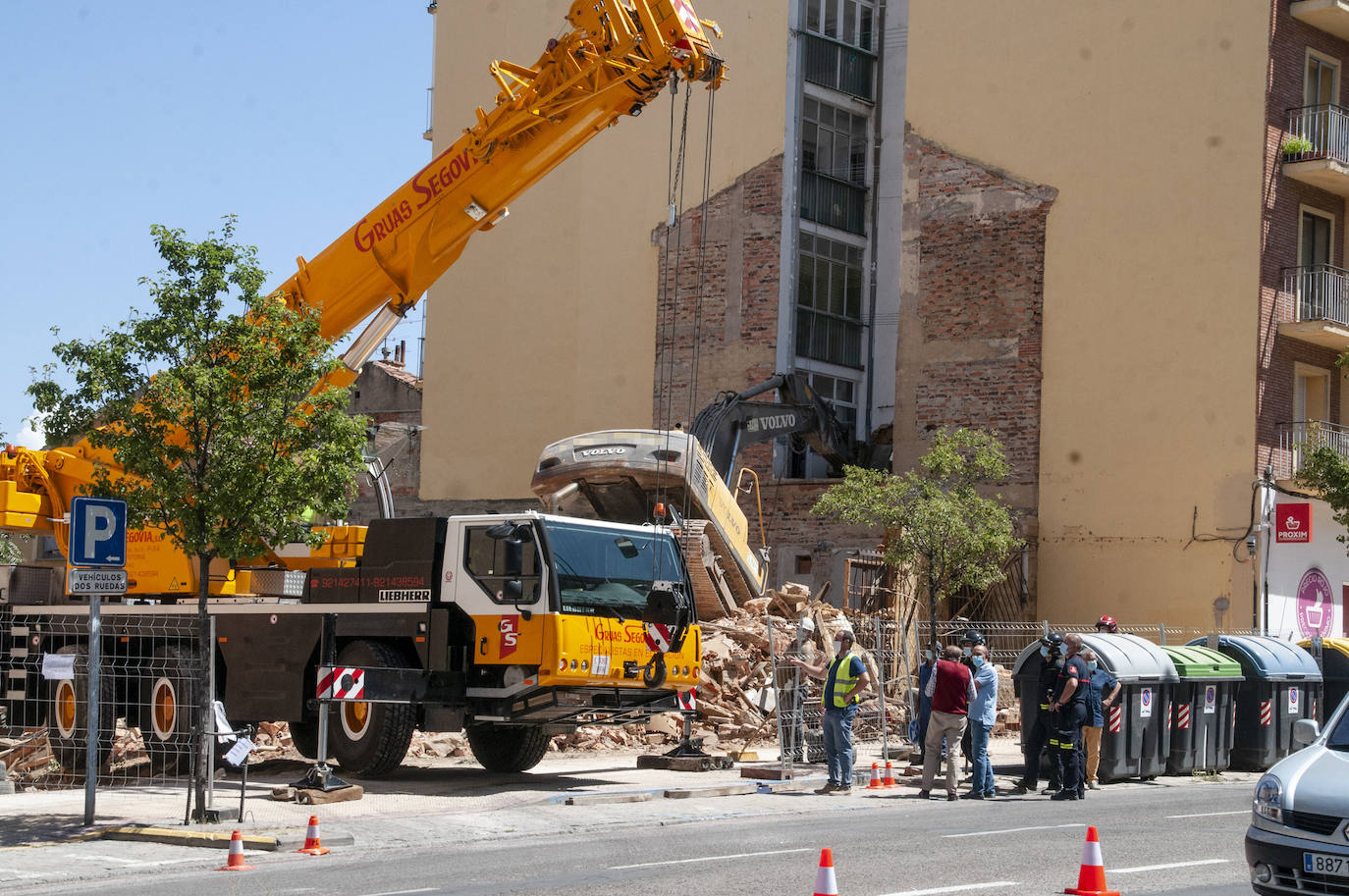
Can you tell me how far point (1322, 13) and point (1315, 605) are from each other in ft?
37.9

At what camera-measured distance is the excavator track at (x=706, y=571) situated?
2456 cm

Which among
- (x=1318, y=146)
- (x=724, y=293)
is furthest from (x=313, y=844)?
(x=724, y=293)

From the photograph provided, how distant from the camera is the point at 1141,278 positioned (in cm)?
3262

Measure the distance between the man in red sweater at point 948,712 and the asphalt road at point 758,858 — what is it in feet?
2.74

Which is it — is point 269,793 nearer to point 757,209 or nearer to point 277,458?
Answer: point 277,458

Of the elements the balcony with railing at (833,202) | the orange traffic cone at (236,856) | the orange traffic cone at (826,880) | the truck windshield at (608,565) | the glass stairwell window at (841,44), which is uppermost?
the glass stairwell window at (841,44)

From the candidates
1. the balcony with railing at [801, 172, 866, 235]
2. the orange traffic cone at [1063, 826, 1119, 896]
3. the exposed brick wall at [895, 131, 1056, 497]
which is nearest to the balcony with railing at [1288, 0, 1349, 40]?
the exposed brick wall at [895, 131, 1056, 497]

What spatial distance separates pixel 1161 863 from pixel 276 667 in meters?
9.53

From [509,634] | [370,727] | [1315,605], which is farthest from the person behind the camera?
[1315,605]

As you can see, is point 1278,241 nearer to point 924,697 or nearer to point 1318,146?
point 1318,146

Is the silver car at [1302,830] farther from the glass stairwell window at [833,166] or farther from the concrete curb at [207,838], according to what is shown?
the glass stairwell window at [833,166]

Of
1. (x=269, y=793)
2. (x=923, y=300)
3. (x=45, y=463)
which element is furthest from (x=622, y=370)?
(x=269, y=793)

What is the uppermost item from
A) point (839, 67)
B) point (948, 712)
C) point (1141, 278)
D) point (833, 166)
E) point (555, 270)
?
point (839, 67)

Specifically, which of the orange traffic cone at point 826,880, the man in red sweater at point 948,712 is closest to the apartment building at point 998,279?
the man in red sweater at point 948,712
